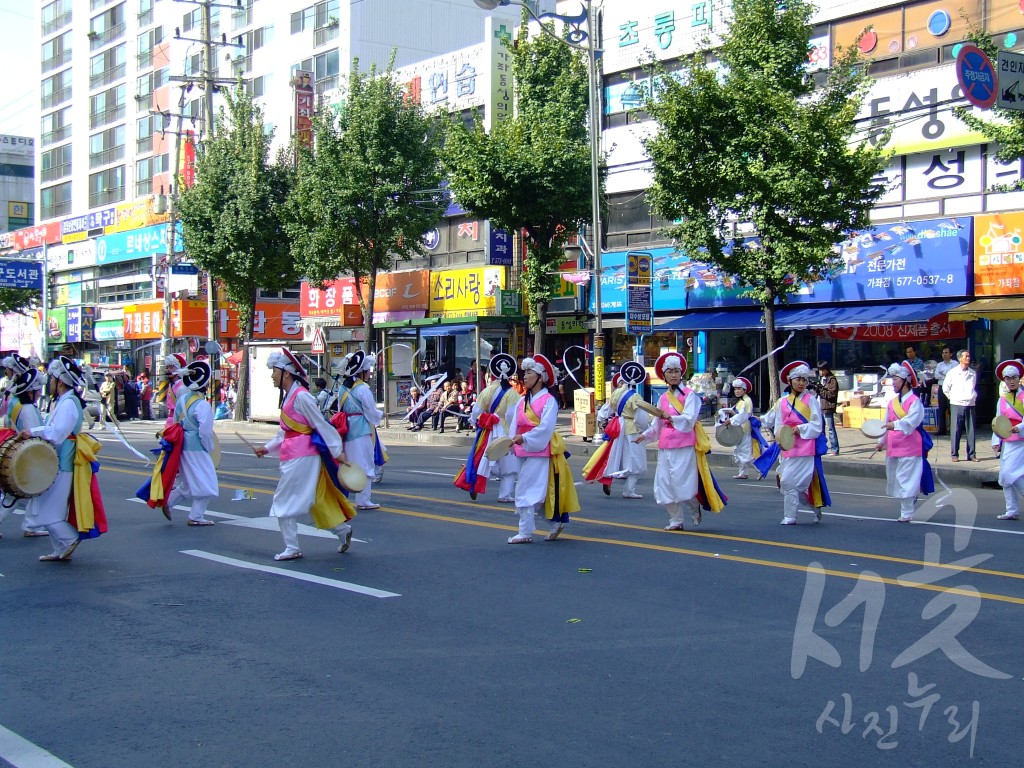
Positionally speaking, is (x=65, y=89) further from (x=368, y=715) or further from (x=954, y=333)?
(x=368, y=715)

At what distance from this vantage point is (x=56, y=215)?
60.2 meters

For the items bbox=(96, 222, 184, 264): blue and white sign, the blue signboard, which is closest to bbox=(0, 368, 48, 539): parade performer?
bbox=(96, 222, 184, 264): blue and white sign

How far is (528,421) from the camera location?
33.0 ft

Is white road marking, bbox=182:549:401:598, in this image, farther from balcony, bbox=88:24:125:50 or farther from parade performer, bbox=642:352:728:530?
balcony, bbox=88:24:125:50

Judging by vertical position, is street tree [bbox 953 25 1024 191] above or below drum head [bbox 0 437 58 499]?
above

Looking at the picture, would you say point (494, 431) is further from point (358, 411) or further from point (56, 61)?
point (56, 61)

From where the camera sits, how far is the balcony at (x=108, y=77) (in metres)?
55.1

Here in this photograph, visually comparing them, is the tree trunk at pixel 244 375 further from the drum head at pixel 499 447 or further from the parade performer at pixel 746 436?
the drum head at pixel 499 447

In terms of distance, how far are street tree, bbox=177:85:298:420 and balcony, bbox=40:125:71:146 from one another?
33536mm

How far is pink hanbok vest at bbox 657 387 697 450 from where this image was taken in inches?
404

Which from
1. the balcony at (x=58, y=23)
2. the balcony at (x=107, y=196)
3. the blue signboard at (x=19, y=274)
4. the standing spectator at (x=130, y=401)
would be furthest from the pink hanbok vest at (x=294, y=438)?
the balcony at (x=58, y=23)

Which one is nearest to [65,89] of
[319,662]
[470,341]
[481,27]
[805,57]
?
[481,27]

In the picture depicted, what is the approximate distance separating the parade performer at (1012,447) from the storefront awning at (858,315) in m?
8.90

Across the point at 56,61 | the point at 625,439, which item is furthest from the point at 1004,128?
the point at 56,61
